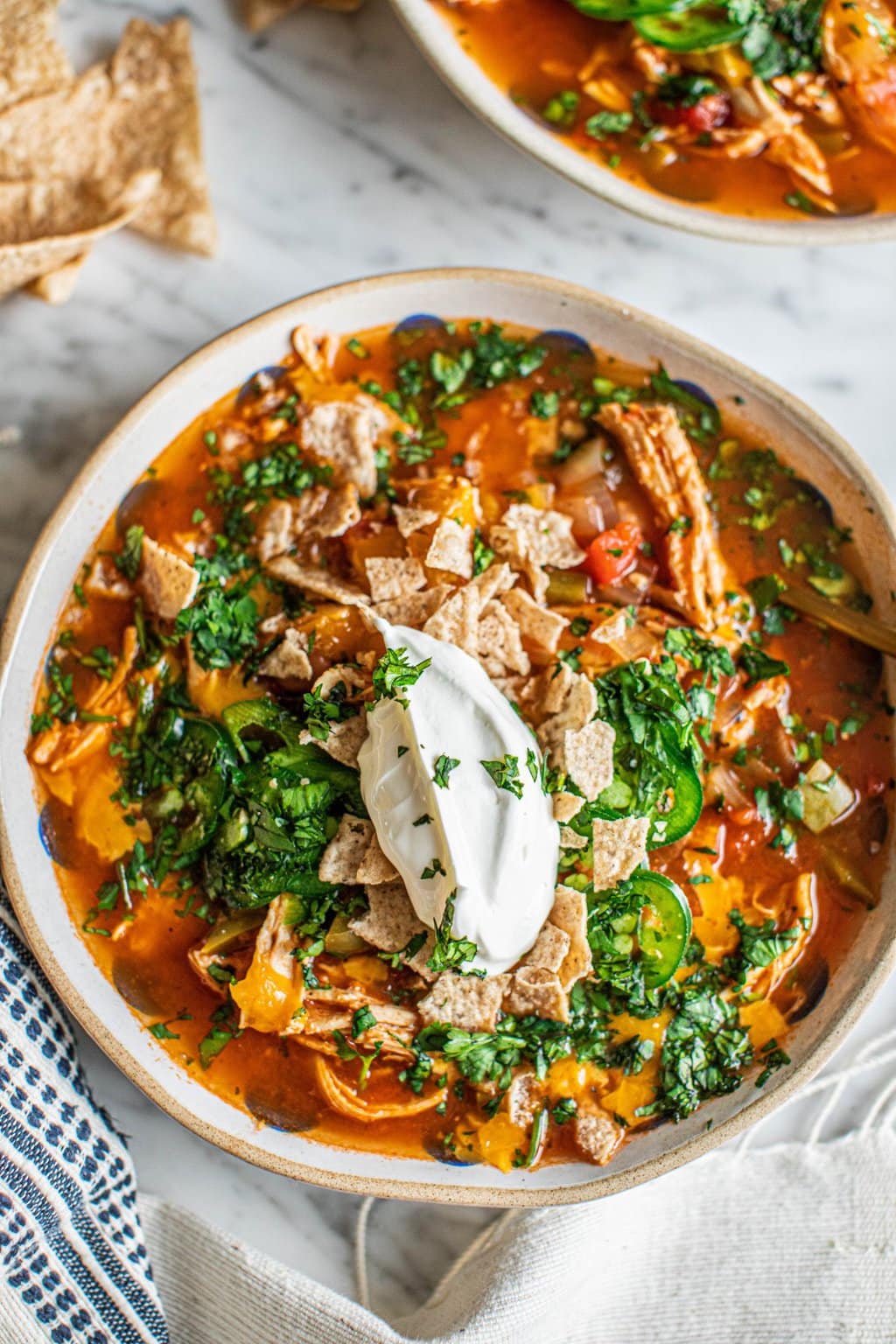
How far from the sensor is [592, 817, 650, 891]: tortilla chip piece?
9.17ft

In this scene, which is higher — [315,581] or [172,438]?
[172,438]

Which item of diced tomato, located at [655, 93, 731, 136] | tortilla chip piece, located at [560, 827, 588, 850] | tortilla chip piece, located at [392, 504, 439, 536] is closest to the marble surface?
diced tomato, located at [655, 93, 731, 136]

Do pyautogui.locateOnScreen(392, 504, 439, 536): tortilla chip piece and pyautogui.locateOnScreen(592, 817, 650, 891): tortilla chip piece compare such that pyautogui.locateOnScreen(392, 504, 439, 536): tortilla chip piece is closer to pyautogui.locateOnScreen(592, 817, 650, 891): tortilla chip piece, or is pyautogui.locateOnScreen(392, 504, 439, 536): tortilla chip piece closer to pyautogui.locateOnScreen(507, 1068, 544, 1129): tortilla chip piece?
pyautogui.locateOnScreen(592, 817, 650, 891): tortilla chip piece

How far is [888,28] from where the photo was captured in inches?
129

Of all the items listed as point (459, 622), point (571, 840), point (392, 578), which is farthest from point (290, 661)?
point (571, 840)

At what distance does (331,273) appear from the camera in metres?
3.44

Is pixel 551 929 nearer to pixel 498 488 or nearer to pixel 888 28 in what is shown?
pixel 498 488

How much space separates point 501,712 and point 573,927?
569 millimetres

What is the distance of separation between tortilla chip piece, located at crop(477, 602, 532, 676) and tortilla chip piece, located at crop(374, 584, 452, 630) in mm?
129

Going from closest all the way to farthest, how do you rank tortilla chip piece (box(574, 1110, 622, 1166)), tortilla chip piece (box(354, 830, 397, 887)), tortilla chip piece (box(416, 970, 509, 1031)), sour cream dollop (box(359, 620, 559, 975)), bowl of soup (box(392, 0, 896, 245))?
sour cream dollop (box(359, 620, 559, 975)) < tortilla chip piece (box(354, 830, 397, 887)) < tortilla chip piece (box(416, 970, 509, 1031)) < tortilla chip piece (box(574, 1110, 622, 1166)) < bowl of soup (box(392, 0, 896, 245))

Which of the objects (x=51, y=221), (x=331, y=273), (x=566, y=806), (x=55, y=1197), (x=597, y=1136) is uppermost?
(x=51, y=221)

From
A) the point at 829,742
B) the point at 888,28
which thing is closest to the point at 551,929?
the point at 829,742

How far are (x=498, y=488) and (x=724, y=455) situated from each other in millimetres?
643

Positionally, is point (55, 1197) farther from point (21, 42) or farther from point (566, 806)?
point (21, 42)
